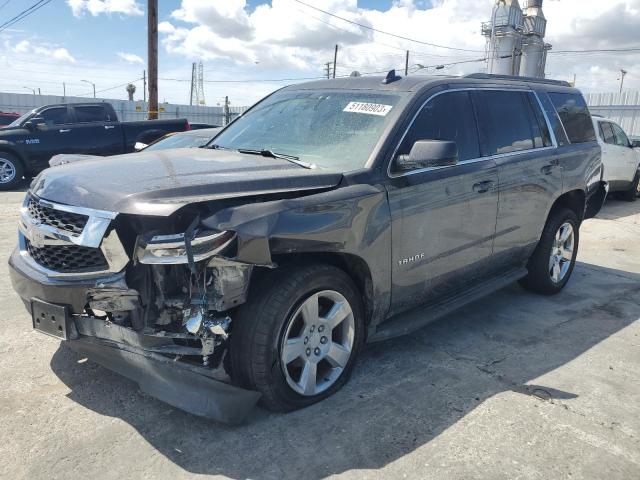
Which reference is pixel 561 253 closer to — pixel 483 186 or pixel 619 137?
pixel 483 186

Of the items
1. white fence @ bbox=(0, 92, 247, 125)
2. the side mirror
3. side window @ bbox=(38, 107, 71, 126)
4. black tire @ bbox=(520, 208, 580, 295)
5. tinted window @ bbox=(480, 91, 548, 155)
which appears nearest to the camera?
the side mirror

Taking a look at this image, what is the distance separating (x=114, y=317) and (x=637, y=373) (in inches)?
136

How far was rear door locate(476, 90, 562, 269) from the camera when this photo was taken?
14.2 feet

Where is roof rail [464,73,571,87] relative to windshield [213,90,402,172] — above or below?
above

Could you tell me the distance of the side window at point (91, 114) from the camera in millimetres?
12703

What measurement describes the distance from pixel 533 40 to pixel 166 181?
45.2 m

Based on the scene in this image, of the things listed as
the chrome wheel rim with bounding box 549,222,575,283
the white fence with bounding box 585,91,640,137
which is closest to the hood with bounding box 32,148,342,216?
the chrome wheel rim with bounding box 549,222,575,283

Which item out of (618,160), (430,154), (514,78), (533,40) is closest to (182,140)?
(514,78)

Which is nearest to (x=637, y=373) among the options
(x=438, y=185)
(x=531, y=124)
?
(x=438, y=185)

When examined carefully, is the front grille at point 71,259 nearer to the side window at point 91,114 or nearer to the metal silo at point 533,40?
the side window at point 91,114

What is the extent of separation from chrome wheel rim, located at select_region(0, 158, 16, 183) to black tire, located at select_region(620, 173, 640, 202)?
44.4 feet

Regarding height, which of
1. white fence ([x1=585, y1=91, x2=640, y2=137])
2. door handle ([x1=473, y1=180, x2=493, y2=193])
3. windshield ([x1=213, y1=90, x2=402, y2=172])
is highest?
white fence ([x1=585, y1=91, x2=640, y2=137])

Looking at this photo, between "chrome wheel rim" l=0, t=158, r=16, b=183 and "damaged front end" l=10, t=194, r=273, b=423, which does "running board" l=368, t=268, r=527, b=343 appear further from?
"chrome wheel rim" l=0, t=158, r=16, b=183

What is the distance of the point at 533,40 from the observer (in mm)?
41938
